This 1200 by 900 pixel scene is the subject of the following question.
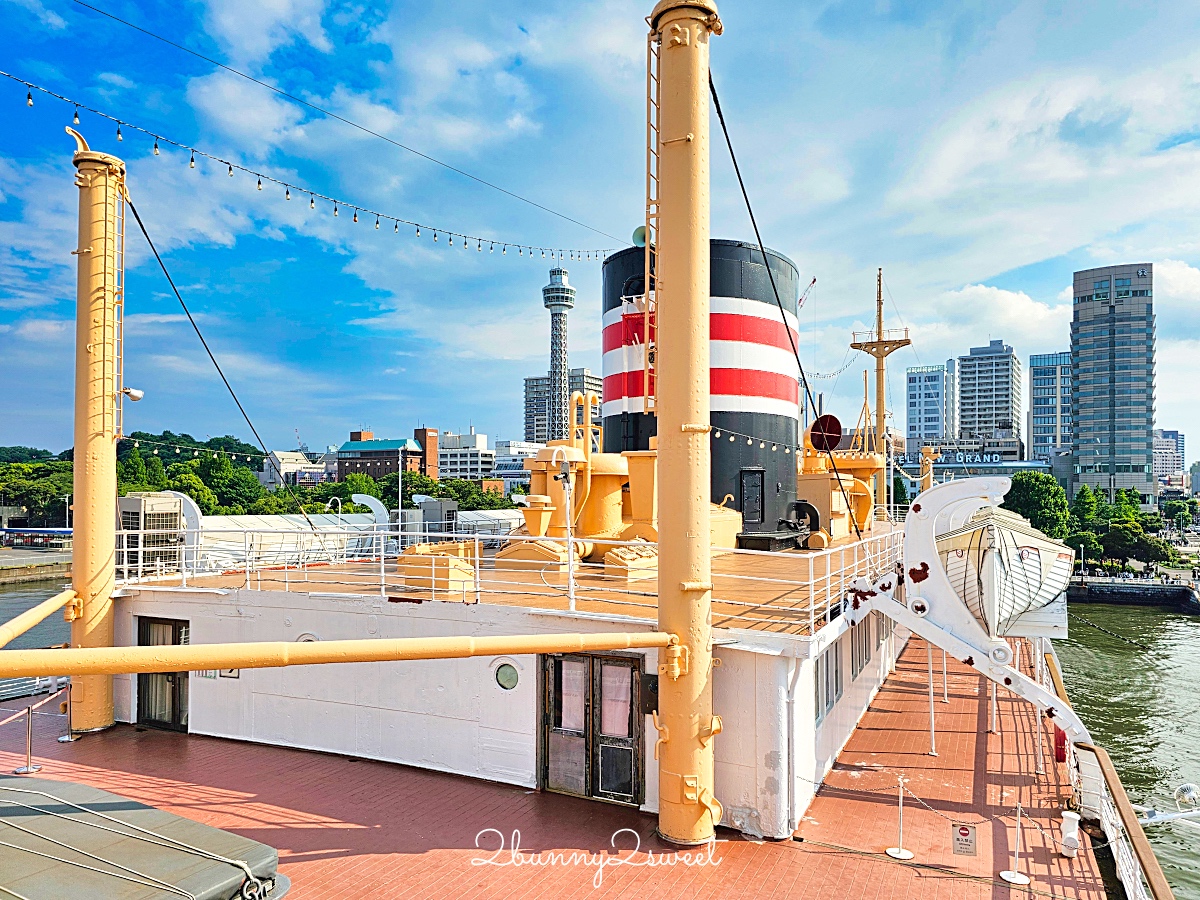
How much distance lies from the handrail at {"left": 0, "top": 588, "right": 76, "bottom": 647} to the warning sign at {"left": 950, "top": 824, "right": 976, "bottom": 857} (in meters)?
8.92

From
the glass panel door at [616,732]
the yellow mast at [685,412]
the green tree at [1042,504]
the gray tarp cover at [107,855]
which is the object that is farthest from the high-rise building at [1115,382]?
the gray tarp cover at [107,855]

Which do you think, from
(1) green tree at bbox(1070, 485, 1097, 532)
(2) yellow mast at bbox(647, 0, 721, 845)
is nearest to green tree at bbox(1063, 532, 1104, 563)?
(1) green tree at bbox(1070, 485, 1097, 532)

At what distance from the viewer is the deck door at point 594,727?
27.4 ft

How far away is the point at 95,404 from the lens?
11.1m

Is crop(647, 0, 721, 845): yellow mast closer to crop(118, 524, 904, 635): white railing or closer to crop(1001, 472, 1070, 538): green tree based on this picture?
crop(118, 524, 904, 635): white railing

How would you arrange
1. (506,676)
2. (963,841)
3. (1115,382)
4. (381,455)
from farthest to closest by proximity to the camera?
(381,455) → (1115,382) → (506,676) → (963,841)

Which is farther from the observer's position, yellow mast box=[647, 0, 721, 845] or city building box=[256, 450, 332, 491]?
city building box=[256, 450, 332, 491]

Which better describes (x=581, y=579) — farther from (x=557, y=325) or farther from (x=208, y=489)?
(x=557, y=325)

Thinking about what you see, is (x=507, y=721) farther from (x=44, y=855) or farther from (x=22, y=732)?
(x=22, y=732)

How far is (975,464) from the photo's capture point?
4537 inches

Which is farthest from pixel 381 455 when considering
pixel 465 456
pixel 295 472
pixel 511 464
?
A: pixel 511 464

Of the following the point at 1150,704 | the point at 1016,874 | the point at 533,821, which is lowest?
the point at 1150,704

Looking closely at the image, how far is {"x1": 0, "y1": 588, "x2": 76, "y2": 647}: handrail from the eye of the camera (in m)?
6.83

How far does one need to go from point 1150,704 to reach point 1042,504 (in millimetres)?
45144
